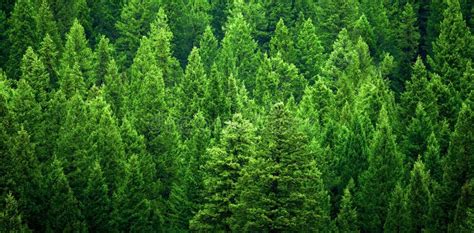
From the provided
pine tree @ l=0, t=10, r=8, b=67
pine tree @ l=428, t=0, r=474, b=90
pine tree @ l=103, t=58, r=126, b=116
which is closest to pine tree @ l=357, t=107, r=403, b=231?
pine tree @ l=428, t=0, r=474, b=90

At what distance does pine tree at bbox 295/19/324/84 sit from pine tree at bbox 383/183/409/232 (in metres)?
33.4

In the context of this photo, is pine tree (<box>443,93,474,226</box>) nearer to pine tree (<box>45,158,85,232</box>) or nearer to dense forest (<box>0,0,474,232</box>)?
dense forest (<box>0,0,474,232</box>)

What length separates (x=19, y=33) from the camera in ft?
250

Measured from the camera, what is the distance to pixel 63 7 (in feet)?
278

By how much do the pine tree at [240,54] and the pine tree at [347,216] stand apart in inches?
1154

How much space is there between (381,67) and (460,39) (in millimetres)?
9004

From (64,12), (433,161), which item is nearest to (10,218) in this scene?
(433,161)

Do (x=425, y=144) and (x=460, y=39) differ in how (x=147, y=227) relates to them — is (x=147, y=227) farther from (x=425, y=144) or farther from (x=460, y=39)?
(x=460, y=39)

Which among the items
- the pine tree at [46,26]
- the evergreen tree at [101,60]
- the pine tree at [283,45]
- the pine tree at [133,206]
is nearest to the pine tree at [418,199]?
A: the pine tree at [133,206]

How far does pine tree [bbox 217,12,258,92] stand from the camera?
7859 cm

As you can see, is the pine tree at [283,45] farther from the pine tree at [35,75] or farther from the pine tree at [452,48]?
the pine tree at [35,75]

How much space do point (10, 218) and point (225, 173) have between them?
1322cm

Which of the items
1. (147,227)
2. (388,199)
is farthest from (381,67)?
(147,227)

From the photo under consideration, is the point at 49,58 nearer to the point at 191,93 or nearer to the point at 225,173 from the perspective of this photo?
the point at 191,93
